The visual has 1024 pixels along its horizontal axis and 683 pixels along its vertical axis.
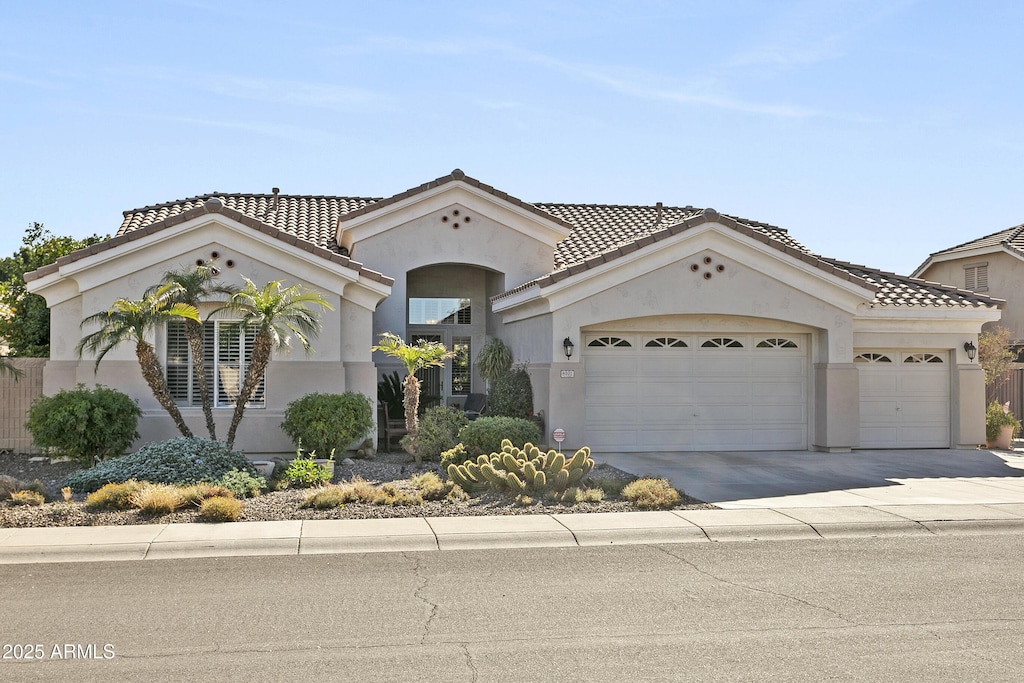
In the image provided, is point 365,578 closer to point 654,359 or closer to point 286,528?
point 286,528

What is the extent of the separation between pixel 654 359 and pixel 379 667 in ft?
45.8

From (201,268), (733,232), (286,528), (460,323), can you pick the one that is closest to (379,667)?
(286,528)

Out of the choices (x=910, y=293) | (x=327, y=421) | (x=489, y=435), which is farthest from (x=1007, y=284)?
(x=327, y=421)

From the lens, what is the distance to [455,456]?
1664 cm

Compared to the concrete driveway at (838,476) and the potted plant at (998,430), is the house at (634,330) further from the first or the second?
the potted plant at (998,430)

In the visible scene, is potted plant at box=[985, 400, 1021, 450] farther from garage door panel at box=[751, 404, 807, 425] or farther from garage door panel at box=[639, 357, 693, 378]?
garage door panel at box=[639, 357, 693, 378]

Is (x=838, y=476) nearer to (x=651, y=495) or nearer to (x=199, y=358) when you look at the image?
(x=651, y=495)

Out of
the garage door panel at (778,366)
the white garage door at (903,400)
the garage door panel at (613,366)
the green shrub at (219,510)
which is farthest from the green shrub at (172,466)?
the white garage door at (903,400)

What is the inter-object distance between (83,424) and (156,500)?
4.69 m

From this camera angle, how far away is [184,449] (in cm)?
1485

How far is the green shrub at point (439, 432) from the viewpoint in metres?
18.1

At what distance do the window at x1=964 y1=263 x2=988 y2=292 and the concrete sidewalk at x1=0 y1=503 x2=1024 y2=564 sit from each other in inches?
825

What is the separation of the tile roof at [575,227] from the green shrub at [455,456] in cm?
380

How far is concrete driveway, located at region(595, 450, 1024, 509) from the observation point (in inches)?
555
